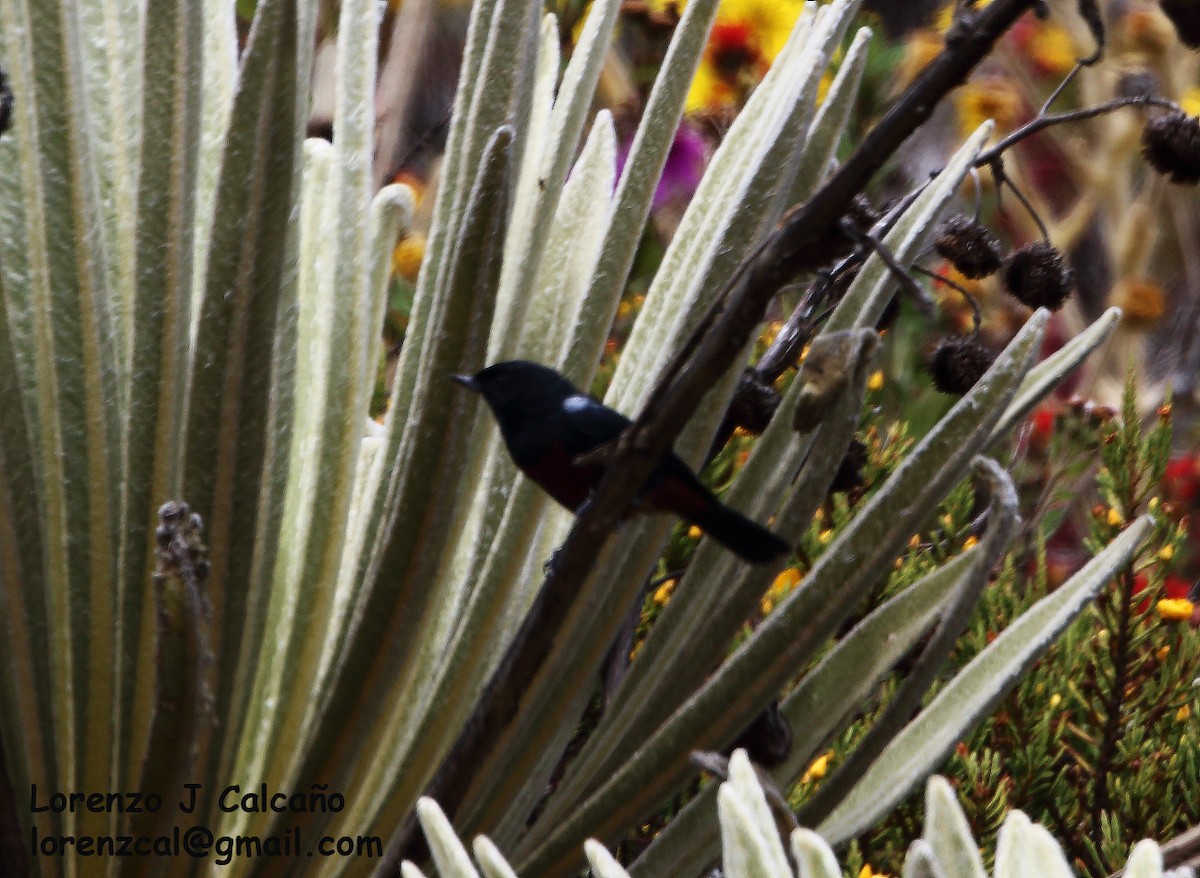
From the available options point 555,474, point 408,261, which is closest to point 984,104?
point 408,261

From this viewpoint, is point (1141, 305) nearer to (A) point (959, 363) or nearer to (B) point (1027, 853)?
(A) point (959, 363)

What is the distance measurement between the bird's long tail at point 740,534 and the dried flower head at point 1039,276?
0.38 m

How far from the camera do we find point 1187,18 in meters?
1.08

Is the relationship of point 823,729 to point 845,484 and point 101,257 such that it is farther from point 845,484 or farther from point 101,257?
point 101,257

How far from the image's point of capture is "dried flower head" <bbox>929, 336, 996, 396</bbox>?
1.15 meters

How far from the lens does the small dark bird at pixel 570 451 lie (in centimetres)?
83

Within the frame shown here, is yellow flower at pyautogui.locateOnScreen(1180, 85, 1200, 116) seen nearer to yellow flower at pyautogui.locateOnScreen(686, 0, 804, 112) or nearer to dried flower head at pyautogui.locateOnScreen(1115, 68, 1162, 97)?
dried flower head at pyautogui.locateOnScreen(1115, 68, 1162, 97)

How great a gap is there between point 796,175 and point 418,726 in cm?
39

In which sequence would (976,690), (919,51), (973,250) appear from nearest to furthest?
(976,690)
(973,250)
(919,51)

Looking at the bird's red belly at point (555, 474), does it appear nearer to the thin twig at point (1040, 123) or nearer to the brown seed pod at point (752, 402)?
the brown seed pod at point (752, 402)

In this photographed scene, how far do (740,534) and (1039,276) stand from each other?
416 millimetres

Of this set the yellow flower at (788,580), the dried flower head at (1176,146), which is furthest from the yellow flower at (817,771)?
the dried flower head at (1176,146)

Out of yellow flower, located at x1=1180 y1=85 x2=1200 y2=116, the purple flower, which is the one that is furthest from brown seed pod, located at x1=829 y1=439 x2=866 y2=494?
yellow flower, located at x1=1180 y1=85 x2=1200 y2=116

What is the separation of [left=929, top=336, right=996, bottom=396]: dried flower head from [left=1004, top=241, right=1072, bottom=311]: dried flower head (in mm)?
50
